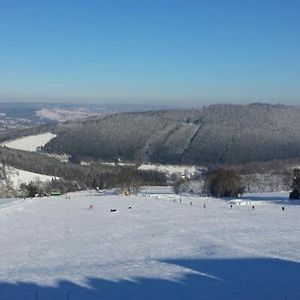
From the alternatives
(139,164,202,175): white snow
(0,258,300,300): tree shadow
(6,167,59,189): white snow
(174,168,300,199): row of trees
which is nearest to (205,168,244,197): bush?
(174,168,300,199): row of trees

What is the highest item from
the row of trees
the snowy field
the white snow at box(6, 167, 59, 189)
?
the snowy field

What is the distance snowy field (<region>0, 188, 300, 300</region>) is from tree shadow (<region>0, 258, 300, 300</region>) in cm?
3

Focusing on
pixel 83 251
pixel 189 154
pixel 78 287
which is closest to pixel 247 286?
pixel 78 287

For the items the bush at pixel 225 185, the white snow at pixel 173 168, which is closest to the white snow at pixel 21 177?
the white snow at pixel 173 168

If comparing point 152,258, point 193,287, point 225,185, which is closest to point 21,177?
point 225,185

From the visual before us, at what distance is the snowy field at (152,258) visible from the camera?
62.8ft

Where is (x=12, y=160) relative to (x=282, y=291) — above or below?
below

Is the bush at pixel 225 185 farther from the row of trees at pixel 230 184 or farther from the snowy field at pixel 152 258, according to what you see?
the snowy field at pixel 152 258

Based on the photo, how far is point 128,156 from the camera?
7539 inches

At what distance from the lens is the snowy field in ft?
62.8

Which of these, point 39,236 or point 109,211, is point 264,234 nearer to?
point 39,236

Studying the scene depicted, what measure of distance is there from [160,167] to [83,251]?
444 feet

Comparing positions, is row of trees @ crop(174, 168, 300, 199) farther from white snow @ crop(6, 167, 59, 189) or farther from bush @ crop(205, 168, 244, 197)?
white snow @ crop(6, 167, 59, 189)

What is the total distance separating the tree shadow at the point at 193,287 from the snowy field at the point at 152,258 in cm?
3
